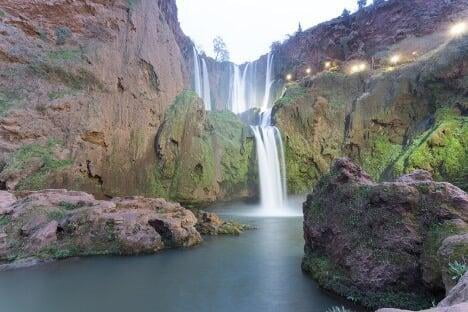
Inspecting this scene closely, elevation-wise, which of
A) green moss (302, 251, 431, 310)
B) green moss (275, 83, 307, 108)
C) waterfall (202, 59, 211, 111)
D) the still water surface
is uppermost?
waterfall (202, 59, 211, 111)

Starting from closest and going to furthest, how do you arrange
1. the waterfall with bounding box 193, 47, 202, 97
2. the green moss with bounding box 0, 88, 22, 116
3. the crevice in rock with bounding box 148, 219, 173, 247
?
the crevice in rock with bounding box 148, 219, 173, 247, the green moss with bounding box 0, 88, 22, 116, the waterfall with bounding box 193, 47, 202, 97

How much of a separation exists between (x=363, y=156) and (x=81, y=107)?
24330 millimetres

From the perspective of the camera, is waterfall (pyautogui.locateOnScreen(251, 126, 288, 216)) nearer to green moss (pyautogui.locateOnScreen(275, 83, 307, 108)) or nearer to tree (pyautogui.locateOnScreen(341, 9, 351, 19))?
green moss (pyautogui.locateOnScreen(275, 83, 307, 108))

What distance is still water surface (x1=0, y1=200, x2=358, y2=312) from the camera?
381 inches

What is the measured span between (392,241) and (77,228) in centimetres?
1216

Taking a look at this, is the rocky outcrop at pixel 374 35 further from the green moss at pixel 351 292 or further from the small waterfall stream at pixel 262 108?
the green moss at pixel 351 292

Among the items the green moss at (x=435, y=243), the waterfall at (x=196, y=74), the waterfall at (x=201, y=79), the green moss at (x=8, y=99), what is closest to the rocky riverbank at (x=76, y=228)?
the green moss at (x=8, y=99)

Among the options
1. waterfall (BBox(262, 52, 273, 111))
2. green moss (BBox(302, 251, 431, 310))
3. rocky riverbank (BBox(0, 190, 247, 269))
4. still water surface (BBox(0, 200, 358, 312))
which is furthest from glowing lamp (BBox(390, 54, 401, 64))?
green moss (BBox(302, 251, 431, 310))

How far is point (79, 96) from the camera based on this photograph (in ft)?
79.4

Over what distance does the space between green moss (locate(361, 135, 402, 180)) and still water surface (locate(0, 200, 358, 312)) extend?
62.0 feet

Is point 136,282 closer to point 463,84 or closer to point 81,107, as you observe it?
point 81,107

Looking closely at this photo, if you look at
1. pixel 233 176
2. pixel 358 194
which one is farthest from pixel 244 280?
pixel 233 176

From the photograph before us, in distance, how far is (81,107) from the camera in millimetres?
24016

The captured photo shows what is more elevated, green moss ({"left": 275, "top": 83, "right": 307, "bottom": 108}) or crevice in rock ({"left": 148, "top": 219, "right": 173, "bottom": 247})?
green moss ({"left": 275, "top": 83, "right": 307, "bottom": 108})
